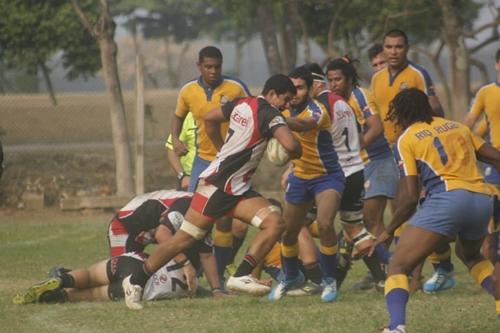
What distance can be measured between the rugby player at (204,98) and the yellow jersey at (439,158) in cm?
470

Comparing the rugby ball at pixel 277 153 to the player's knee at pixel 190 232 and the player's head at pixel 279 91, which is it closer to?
the player's head at pixel 279 91

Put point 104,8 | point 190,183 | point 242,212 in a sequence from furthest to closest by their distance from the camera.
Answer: point 104,8
point 190,183
point 242,212

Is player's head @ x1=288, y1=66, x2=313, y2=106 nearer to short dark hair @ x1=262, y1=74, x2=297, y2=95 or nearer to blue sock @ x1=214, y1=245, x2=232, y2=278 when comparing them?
short dark hair @ x1=262, y1=74, x2=297, y2=95

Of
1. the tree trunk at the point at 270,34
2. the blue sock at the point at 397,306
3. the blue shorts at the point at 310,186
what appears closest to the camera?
the blue sock at the point at 397,306

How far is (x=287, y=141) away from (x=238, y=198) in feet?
2.47

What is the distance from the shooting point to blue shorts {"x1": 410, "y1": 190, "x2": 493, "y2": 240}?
8.88 metres

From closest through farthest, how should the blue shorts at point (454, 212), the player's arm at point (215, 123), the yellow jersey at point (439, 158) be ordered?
the blue shorts at point (454, 212) → the yellow jersey at point (439, 158) → the player's arm at point (215, 123)

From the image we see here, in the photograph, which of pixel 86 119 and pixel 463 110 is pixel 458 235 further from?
pixel 86 119

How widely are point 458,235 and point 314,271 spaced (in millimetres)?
3190

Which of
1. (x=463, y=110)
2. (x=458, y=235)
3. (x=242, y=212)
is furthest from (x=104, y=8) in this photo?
(x=458, y=235)

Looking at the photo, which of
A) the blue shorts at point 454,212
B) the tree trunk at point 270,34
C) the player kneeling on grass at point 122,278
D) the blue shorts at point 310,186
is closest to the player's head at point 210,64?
the blue shorts at point 310,186

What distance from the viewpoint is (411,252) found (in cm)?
886

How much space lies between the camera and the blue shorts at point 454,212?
349 inches

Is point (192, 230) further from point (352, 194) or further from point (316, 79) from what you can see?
point (316, 79)
